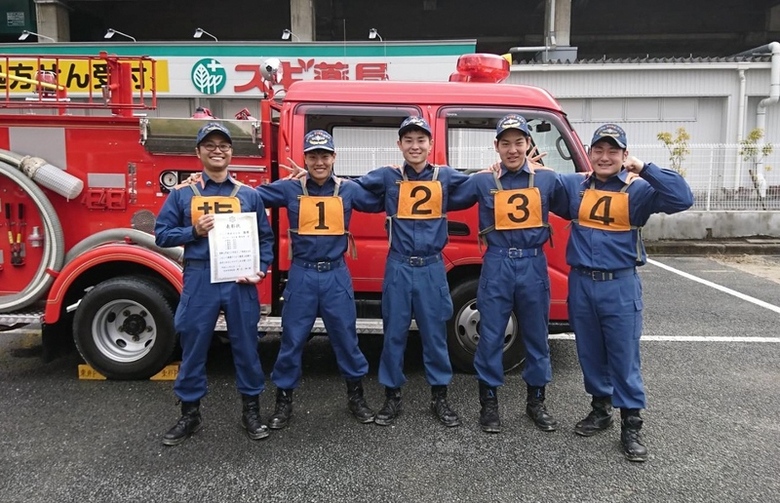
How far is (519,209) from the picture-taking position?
3625mm

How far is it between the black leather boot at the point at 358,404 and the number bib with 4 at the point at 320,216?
1.06m

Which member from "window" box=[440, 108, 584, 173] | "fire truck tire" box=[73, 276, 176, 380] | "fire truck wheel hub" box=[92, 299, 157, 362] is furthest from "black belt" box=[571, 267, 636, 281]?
"fire truck wheel hub" box=[92, 299, 157, 362]

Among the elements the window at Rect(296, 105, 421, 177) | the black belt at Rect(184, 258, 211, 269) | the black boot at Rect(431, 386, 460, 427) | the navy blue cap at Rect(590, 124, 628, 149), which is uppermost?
the window at Rect(296, 105, 421, 177)

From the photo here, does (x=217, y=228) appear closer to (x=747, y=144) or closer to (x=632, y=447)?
(x=632, y=447)

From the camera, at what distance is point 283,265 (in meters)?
4.40

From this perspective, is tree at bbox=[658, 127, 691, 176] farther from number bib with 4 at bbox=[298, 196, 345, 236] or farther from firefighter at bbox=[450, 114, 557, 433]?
number bib with 4 at bbox=[298, 196, 345, 236]

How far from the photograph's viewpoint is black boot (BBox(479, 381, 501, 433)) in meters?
3.69

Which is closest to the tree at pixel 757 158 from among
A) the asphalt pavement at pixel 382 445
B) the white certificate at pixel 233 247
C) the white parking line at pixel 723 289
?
the white parking line at pixel 723 289

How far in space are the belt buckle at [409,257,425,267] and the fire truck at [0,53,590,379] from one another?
73 centimetres

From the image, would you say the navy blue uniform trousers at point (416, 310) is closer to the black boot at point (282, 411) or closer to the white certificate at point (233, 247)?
the black boot at point (282, 411)

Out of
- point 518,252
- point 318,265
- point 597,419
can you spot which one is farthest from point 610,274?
point 318,265

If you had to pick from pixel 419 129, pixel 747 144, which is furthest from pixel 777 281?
pixel 419 129

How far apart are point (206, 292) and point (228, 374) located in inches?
56.1

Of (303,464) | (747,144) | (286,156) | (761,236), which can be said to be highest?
(747,144)
